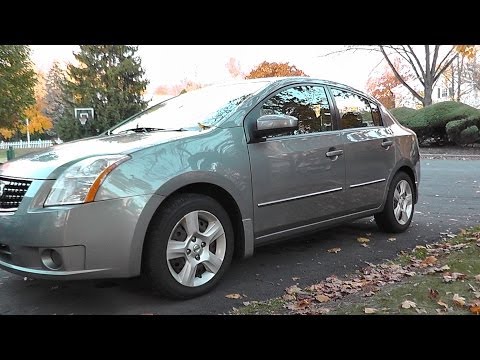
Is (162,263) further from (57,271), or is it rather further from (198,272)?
(57,271)

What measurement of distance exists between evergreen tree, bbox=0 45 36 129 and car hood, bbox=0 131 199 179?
18627 mm

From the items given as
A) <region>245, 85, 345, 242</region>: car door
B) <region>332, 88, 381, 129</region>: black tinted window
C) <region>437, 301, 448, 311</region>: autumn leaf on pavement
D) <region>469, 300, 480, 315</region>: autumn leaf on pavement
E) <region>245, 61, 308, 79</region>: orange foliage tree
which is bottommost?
<region>437, 301, 448, 311</region>: autumn leaf on pavement

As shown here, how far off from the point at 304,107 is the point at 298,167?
2.25ft

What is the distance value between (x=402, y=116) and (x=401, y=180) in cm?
1755

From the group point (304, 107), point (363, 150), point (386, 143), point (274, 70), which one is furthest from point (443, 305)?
point (274, 70)

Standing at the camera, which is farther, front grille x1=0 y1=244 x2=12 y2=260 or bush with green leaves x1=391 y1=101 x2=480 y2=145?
bush with green leaves x1=391 y1=101 x2=480 y2=145

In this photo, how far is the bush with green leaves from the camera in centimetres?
1896

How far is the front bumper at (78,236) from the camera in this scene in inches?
117

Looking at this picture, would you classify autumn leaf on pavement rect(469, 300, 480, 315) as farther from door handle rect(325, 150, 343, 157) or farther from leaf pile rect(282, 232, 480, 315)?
door handle rect(325, 150, 343, 157)

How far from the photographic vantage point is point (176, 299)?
11.2 feet

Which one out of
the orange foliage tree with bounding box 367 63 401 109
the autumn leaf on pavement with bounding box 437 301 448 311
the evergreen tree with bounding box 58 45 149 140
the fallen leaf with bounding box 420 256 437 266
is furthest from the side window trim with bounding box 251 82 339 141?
the orange foliage tree with bounding box 367 63 401 109

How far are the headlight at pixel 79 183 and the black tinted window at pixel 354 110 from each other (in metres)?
2.60

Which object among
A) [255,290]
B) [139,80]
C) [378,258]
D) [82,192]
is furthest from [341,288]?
[139,80]

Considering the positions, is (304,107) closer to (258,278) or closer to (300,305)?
Answer: (258,278)
